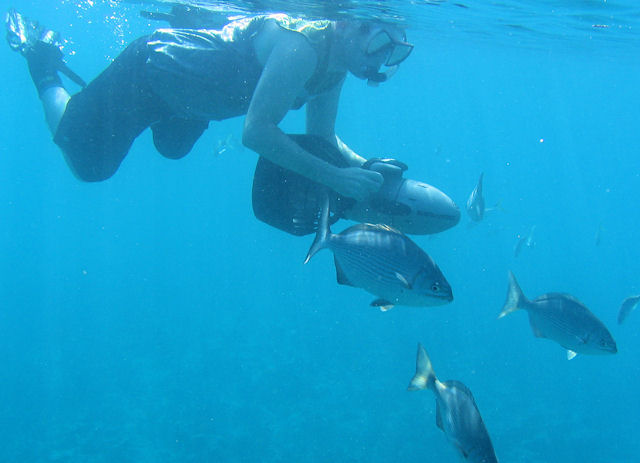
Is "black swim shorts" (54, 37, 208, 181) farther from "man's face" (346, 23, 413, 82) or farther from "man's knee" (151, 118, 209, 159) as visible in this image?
"man's face" (346, 23, 413, 82)

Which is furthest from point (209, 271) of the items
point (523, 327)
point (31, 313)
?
point (523, 327)

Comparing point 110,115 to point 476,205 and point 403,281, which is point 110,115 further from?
point 476,205

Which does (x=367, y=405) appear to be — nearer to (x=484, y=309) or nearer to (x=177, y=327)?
(x=177, y=327)

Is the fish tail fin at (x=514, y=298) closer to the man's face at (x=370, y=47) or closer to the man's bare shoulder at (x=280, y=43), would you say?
the man's face at (x=370, y=47)

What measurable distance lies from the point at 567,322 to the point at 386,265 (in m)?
2.03

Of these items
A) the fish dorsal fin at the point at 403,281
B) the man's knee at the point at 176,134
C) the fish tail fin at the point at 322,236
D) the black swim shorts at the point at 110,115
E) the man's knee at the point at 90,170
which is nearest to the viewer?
the fish dorsal fin at the point at 403,281

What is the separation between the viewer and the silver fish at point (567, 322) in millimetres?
3639

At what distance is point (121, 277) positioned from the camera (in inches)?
1207

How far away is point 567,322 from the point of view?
3701mm

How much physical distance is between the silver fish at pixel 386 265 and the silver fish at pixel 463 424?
61cm

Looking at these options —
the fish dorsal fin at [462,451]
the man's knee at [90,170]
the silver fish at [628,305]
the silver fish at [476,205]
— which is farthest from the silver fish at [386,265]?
the silver fish at [628,305]

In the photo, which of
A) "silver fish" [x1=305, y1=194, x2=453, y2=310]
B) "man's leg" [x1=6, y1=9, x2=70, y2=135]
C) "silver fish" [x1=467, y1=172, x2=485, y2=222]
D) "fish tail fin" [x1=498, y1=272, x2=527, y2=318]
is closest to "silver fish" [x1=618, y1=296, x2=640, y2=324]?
"silver fish" [x1=467, y1=172, x2=485, y2=222]

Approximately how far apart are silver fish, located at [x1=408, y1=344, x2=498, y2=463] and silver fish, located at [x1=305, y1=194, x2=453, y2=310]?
0.61 m

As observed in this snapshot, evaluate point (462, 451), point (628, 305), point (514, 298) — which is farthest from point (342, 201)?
point (628, 305)
